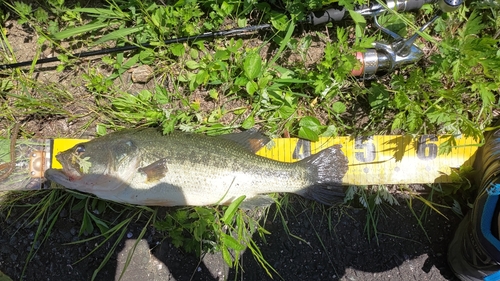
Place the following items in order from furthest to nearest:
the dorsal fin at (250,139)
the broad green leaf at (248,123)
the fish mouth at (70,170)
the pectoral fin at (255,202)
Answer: the broad green leaf at (248,123) → the dorsal fin at (250,139) → the pectoral fin at (255,202) → the fish mouth at (70,170)

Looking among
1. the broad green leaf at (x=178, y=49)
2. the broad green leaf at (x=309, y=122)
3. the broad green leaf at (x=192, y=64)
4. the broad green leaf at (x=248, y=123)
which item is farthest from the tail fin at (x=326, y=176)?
the broad green leaf at (x=178, y=49)

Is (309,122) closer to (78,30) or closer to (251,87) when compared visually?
(251,87)

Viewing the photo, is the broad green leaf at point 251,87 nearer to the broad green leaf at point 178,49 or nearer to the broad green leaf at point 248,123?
the broad green leaf at point 248,123

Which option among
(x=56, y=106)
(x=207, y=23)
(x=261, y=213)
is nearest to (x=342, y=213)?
(x=261, y=213)

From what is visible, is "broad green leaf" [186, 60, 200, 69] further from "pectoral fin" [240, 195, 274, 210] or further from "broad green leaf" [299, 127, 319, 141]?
"pectoral fin" [240, 195, 274, 210]

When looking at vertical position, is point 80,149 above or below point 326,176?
above

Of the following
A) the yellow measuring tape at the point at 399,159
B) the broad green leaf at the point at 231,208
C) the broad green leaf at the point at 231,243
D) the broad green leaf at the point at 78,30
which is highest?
the broad green leaf at the point at 78,30

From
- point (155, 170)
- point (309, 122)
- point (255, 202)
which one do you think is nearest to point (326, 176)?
point (309, 122)
